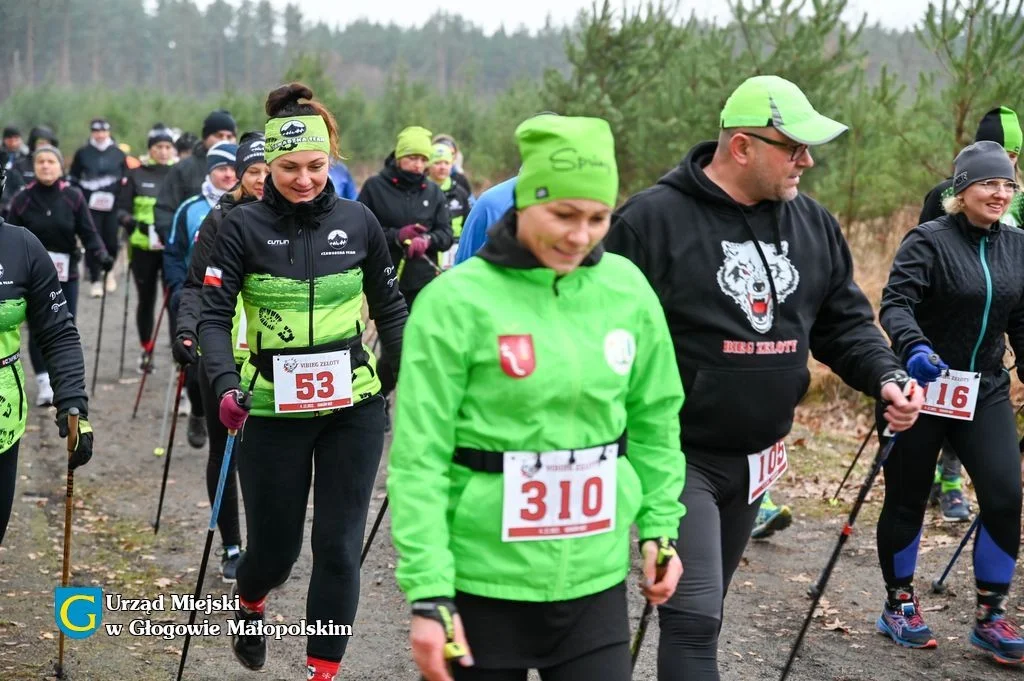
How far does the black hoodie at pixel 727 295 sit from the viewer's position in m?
3.90

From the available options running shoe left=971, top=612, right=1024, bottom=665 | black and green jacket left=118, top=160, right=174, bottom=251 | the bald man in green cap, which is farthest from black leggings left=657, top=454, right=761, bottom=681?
black and green jacket left=118, top=160, right=174, bottom=251

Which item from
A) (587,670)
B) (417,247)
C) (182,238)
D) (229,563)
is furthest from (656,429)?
(417,247)

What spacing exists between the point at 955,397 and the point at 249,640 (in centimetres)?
328

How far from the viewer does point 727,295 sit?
3912mm

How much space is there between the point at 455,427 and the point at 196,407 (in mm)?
6760

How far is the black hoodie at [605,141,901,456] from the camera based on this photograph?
3.90m

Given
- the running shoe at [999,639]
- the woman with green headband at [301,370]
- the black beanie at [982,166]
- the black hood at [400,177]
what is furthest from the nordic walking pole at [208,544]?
the black hood at [400,177]

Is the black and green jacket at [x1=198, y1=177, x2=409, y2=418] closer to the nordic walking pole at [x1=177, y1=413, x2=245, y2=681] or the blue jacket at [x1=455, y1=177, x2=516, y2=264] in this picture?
the nordic walking pole at [x1=177, y1=413, x2=245, y2=681]

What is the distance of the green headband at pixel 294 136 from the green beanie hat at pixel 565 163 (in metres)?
2.02

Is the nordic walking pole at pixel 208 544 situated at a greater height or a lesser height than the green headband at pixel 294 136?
lesser

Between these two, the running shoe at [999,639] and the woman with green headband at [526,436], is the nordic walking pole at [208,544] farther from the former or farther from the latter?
the running shoe at [999,639]

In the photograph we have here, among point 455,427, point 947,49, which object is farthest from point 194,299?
point 947,49

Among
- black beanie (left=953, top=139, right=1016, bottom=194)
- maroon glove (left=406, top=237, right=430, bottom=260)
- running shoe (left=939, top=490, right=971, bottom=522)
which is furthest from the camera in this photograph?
maroon glove (left=406, top=237, right=430, bottom=260)

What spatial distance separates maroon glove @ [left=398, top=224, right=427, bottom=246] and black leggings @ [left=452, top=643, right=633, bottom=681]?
7.37m
